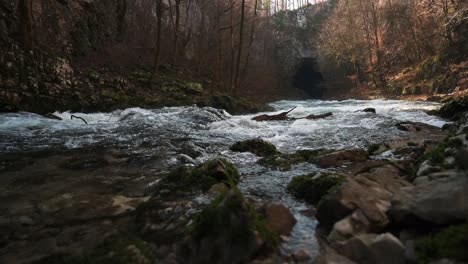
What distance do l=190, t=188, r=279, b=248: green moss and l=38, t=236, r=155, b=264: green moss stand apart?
0.56 meters

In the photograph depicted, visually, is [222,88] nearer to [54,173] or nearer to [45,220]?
[54,173]

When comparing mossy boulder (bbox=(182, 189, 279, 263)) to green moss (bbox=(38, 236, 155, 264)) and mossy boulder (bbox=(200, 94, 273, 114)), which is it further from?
mossy boulder (bbox=(200, 94, 273, 114))

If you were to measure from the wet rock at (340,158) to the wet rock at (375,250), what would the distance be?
12.7ft

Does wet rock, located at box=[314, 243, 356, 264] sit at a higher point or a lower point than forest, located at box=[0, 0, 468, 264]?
lower

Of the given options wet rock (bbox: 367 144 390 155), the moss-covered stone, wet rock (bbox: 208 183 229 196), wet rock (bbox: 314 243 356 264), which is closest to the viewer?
wet rock (bbox: 314 243 356 264)

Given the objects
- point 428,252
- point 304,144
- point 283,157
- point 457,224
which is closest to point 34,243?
point 428,252

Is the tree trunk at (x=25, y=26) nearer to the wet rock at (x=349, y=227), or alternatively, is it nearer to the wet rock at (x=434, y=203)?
the wet rock at (x=349, y=227)

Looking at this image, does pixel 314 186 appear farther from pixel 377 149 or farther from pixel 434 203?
pixel 377 149

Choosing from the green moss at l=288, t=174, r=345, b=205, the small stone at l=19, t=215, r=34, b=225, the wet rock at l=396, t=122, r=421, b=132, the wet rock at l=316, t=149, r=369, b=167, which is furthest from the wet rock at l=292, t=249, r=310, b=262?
the wet rock at l=396, t=122, r=421, b=132

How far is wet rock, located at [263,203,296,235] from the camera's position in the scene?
4035 millimetres

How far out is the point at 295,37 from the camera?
5666cm

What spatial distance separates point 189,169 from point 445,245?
4.05 metres

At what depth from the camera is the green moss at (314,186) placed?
16.6 ft

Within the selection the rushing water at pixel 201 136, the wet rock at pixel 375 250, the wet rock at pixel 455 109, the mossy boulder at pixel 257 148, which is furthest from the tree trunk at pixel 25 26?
the wet rock at pixel 455 109
